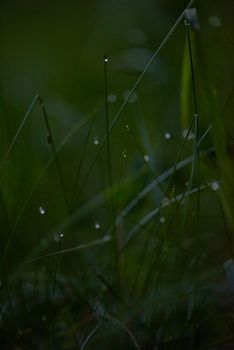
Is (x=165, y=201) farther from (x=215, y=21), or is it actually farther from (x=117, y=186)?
(x=215, y=21)

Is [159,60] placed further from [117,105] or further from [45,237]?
[45,237]

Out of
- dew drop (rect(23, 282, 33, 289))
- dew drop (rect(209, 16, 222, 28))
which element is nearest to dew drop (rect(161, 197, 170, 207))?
dew drop (rect(23, 282, 33, 289))

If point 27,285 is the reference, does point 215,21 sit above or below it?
above

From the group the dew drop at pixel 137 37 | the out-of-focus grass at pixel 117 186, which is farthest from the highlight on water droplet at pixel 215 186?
the dew drop at pixel 137 37

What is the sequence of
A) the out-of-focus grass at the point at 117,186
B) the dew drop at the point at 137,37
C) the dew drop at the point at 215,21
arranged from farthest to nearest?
the dew drop at the point at 137,37, the dew drop at the point at 215,21, the out-of-focus grass at the point at 117,186

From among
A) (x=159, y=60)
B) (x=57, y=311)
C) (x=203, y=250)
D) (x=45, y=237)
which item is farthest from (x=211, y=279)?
(x=159, y=60)

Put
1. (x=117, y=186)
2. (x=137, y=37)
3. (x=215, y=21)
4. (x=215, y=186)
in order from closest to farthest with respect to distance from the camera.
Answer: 1. (x=215, y=186)
2. (x=117, y=186)
3. (x=215, y=21)
4. (x=137, y=37)

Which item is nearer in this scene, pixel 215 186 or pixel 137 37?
pixel 215 186

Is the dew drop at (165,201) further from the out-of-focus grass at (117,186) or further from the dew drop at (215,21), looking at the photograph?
the dew drop at (215,21)

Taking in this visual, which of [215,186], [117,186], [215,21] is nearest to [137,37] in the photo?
[215,21]

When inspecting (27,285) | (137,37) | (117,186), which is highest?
(137,37)

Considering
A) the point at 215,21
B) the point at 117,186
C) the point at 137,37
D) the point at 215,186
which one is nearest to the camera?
the point at 215,186
